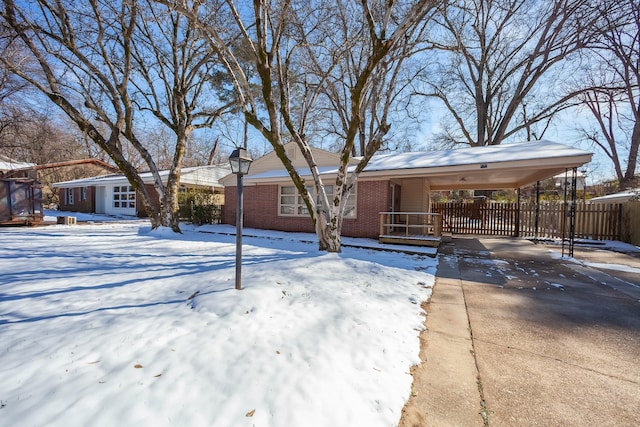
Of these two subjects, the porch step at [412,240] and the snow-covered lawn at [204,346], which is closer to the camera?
the snow-covered lawn at [204,346]

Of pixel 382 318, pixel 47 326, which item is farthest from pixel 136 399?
pixel 382 318

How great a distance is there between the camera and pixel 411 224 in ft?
39.8

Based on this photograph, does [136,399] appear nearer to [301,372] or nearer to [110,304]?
[301,372]

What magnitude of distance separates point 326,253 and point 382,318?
12.4 feet

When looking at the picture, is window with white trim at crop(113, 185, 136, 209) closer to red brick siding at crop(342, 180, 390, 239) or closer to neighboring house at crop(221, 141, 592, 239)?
neighboring house at crop(221, 141, 592, 239)

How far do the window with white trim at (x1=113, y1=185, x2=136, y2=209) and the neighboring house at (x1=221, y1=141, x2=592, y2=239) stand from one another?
1017cm

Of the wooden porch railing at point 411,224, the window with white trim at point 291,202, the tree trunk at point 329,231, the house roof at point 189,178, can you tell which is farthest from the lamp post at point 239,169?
the house roof at point 189,178

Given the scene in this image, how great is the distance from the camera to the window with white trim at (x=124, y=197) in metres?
20.5

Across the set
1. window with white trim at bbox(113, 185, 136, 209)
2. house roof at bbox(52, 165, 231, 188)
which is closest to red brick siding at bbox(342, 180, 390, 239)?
house roof at bbox(52, 165, 231, 188)

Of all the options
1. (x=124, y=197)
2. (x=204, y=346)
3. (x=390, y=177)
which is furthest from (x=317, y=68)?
(x=124, y=197)

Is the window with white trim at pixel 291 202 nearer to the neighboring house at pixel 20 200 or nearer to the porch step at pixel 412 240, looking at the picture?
the porch step at pixel 412 240

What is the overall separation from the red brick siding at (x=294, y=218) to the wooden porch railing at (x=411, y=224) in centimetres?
61

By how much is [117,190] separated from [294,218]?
1705 cm

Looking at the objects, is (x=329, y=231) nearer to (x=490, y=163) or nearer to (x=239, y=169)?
(x=239, y=169)
